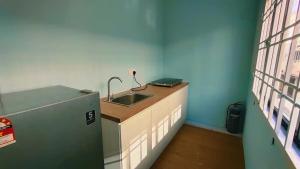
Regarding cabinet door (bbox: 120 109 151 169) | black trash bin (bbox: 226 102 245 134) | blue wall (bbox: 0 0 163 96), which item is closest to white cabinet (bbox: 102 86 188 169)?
cabinet door (bbox: 120 109 151 169)

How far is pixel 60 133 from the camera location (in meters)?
0.84

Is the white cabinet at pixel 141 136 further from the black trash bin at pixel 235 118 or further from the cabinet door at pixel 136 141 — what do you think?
the black trash bin at pixel 235 118

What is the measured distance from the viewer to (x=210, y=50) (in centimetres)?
287

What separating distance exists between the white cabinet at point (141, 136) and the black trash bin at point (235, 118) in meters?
1.02

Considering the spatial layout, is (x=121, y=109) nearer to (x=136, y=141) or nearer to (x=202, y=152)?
(x=136, y=141)

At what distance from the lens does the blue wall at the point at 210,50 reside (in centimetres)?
261

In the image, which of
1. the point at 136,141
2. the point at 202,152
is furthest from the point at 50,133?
the point at 202,152

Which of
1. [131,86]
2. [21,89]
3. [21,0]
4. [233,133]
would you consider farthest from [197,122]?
[21,0]

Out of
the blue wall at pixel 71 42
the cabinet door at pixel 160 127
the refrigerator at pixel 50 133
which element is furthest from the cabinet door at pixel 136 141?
the blue wall at pixel 71 42

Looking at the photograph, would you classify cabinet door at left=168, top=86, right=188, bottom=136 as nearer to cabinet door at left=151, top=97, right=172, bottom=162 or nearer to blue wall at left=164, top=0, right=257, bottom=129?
cabinet door at left=151, top=97, right=172, bottom=162

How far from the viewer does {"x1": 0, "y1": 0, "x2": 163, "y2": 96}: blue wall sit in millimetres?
1158

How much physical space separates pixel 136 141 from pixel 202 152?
1273 millimetres

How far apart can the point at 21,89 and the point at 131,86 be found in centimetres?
144

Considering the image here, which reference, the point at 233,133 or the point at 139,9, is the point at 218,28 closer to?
the point at 139,9
